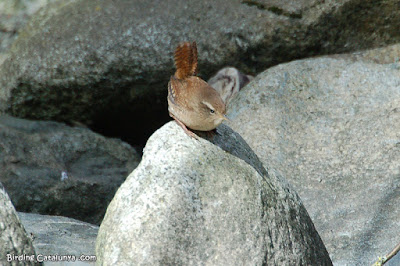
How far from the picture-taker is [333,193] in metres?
5.87

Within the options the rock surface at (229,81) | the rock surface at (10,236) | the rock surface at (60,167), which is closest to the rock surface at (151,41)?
the rock surface at (229,81)

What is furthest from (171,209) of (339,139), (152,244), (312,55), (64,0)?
(64,0)

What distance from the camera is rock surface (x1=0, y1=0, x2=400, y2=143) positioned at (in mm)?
7422

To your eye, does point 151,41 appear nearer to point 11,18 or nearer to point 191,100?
point 11,18

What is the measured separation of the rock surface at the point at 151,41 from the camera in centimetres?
742

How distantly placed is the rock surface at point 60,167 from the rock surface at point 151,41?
481 millimetres

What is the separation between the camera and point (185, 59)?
481cm

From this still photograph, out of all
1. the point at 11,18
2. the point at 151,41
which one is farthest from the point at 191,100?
the point at 11,18

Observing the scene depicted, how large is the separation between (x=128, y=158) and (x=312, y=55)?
2468 mm

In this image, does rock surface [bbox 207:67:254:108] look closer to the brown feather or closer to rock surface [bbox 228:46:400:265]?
rock surface [bbox 228:46:400:265]

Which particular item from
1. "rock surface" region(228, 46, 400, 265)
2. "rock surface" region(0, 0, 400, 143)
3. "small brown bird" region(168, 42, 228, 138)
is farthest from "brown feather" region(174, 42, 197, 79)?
"rock surface" region(0, 0, 400, 143)

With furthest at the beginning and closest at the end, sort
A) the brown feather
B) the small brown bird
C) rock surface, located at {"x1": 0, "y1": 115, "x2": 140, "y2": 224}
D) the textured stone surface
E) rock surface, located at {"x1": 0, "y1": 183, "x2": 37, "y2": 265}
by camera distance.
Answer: the textured stone surface < rock surface, located at {"x1": 0, "y1": 115, "x2": 140, "y2": 224} < the brown feather < the small brown bird < rock surface, located at {"x1": 0, "y1": 183, "x2": 37, "y2": 265}

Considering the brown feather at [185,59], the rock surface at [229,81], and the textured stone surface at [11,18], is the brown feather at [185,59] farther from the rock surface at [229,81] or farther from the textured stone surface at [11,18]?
the textured stone surface at [11,18]

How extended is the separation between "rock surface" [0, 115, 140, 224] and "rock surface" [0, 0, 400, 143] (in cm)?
48
